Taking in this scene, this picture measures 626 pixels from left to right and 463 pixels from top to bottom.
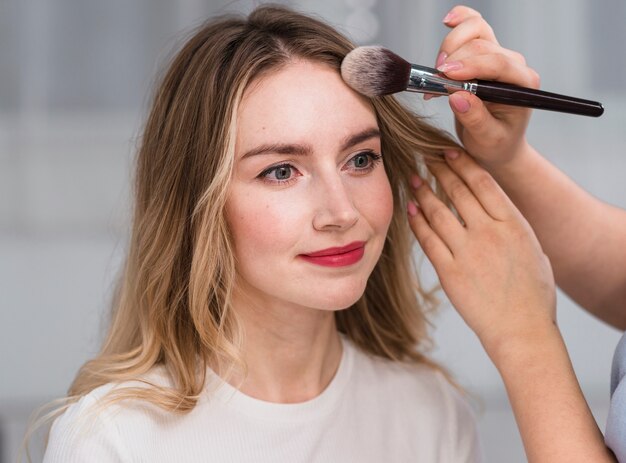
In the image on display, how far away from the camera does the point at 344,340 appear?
133cm

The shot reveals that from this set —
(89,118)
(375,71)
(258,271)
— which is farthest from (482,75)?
(89,118)

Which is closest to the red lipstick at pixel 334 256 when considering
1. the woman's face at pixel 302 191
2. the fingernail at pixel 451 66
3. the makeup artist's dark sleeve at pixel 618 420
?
the woman's face at pixel 302 191

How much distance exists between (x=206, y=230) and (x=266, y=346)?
0.18 m

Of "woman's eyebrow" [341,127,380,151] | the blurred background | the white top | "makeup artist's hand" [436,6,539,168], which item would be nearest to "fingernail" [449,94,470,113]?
"makeup artist's hand" [436,6,539,168]

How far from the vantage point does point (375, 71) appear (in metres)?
1.03

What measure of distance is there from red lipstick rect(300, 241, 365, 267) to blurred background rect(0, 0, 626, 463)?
1.13 meters

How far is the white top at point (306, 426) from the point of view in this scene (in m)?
1.06

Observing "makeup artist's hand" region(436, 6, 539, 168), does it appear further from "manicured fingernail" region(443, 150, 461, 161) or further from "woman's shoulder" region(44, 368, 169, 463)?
"woman's shoulder" region(44, 368, 169, 463)

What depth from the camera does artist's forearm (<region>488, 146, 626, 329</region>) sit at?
118 cm

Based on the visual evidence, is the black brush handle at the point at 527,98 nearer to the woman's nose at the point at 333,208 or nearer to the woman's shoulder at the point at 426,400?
the woman's nose at the point at 333,208

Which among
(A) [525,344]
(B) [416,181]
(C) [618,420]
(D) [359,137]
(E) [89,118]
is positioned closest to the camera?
(C) [618,420]

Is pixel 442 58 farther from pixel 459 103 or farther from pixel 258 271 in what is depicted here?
pixel 258 271

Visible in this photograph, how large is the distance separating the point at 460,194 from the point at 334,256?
181 millimetres

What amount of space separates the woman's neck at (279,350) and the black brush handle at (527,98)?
1.16 ft
